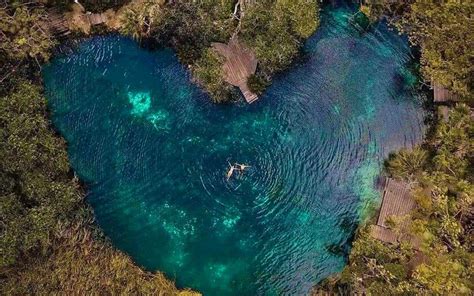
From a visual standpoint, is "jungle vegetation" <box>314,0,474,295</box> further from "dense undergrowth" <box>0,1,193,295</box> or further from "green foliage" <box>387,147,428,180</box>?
"dense undergrowth" <box>0,1,193,295</box>

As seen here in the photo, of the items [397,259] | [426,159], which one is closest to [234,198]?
[397,259]

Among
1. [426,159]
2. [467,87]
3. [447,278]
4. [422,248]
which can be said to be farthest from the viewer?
[426,159]

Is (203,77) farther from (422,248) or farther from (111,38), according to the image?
(422,248)

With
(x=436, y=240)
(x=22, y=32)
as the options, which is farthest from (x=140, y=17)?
(x=436, y=240)

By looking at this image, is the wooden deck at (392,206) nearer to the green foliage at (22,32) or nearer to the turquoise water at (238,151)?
the turquoise water at (238,151)

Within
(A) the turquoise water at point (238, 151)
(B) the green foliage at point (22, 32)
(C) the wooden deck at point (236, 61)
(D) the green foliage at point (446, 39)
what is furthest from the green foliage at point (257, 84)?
(B) the green foliage at point (22, 32)

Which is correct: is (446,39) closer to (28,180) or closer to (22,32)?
(22,32)

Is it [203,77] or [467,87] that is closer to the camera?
[467,87]
